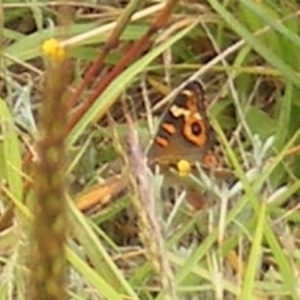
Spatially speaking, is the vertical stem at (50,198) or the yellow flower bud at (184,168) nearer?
the vertical stem at (50,198)

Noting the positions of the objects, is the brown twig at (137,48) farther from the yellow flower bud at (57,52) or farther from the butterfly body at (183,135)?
the yellow flower bud at (57,52)

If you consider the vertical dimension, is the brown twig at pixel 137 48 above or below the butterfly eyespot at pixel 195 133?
above

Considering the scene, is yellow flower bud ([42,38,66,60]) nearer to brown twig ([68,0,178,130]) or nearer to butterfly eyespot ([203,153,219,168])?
brown twig ([68,0,178,130])

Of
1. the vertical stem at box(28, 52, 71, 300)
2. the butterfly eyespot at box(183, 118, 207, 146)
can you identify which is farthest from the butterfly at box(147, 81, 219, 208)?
the vertical stem at box(28, 52, 71, 300)

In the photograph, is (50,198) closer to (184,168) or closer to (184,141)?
(184,168)

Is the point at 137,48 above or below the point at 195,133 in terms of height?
above

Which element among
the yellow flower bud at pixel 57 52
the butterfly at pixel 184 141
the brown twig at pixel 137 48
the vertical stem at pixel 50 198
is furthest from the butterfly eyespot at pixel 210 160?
the vertical stem at pixel 50 198

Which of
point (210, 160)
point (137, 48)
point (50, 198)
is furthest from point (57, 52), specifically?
point (210, 160)

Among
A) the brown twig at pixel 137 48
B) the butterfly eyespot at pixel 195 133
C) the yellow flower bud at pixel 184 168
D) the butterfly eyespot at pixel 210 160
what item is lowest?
the butterfly eyespot at pixel 210 160
